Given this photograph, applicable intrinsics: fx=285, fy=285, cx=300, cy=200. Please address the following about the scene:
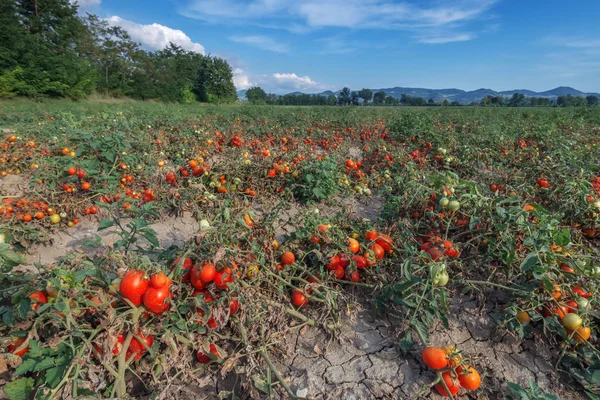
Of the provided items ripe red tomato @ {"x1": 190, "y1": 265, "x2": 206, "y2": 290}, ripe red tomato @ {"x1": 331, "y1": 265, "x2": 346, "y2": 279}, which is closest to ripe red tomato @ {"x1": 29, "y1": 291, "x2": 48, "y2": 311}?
ripe red tomato @ {"x1": 190, "y1": 265, "x2": 206, "y2": 290}

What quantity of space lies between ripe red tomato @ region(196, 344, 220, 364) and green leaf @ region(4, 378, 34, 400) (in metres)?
0.72

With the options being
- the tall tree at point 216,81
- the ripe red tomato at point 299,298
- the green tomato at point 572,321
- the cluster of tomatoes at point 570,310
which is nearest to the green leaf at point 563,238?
the cluster of tomatoes at point 570,310

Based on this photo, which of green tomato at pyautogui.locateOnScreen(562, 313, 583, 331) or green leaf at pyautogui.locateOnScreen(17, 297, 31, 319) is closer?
green leaf at pyautogui.locateOnScreen(17, 297, 31, 319)

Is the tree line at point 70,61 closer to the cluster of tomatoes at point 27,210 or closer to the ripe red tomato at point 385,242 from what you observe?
the cluster of tomatoes at point 27,210

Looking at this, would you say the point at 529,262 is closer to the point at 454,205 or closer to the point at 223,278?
the point at 454,205

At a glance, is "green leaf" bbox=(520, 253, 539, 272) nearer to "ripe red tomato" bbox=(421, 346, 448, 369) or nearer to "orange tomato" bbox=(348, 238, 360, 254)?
"ripe red tomato" bbox=(421, 346, 448, 369)

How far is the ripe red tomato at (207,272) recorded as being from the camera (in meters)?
1.56

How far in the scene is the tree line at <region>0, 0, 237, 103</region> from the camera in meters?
18.9

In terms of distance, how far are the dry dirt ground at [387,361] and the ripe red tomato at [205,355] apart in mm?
98

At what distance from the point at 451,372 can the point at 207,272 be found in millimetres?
1382

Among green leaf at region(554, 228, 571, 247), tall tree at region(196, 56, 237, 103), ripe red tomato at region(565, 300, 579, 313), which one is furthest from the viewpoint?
tall tree at region(196, 56, 237, 103)

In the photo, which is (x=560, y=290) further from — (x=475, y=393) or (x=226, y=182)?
(x=226, y=182)

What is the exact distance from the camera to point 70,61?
2203cm

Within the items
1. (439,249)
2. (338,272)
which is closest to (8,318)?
(338,272)
